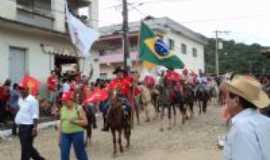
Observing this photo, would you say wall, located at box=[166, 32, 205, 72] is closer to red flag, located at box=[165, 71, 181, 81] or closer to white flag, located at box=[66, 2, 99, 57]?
white flag, located at box=[66, 2, 99, 57]

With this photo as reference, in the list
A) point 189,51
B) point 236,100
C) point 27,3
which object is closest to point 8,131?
point 27,3

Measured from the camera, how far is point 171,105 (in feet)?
59.8

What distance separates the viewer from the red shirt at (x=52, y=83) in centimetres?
1992

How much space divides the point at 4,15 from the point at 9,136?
586 cm

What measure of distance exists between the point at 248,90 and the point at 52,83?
1723 centimetres

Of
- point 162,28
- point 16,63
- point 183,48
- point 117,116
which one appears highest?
point 162,28

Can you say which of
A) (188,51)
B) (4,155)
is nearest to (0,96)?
(4,155)

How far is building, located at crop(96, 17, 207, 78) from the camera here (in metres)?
39.7

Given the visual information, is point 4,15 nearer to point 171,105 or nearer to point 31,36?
point 31,36

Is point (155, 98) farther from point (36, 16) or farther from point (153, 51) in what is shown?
point (36, 16)

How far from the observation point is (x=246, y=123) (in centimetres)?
316

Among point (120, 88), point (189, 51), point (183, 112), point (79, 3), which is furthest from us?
point (189, 51)

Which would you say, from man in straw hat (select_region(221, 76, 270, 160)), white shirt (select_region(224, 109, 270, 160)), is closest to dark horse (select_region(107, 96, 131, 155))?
man in straw hat (select_region(221, 76, 270, 160))

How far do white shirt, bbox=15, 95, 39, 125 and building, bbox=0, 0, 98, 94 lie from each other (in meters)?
8.50
